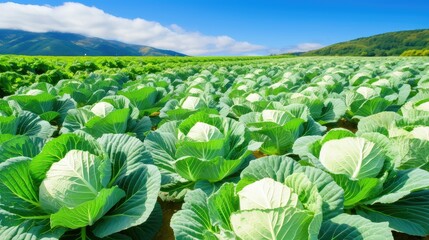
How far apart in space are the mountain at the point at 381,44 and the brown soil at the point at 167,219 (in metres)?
131

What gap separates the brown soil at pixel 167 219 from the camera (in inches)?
107

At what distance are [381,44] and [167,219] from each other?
156 metres

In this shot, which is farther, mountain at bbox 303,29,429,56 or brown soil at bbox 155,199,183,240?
mountain at bbox 303,29,429,56

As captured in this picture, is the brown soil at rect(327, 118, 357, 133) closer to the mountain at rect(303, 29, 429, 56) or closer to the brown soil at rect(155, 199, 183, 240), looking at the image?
the brown soil at rect(155, 199, 183, 240)

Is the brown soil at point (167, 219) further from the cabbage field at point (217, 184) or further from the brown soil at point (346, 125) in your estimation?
the brown soil at point (346, 125)

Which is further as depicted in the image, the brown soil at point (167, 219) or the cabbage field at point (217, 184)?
the brown soil at point (167, 219)

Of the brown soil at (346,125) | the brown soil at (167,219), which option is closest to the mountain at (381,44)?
the brown soil at (346,125)

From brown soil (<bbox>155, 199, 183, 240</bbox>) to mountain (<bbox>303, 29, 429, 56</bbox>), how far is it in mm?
130633

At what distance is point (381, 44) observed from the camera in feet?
459

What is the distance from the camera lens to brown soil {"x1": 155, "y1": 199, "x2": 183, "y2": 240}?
272cm

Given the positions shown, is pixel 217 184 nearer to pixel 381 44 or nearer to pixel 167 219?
pixel 167 219

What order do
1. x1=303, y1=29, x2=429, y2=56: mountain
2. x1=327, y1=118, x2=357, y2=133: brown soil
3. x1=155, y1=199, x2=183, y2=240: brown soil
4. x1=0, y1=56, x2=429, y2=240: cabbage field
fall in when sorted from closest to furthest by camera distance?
x1=0, y1=56, x2=429, y2=240: cabbage field < x1=155, y1=199, x2=183, y2=240: brown soil < x1=327, y1=118, x2=357, y2=133: brown soil < x1=303, y1=29, x2=429, y2=56: mountain

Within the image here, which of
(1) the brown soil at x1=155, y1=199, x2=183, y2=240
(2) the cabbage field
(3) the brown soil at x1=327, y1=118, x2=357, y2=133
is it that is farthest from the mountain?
(1) the brown soil at x1=155, y1=199, x2=183, y2=240

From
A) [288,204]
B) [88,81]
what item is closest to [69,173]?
[288,204]
